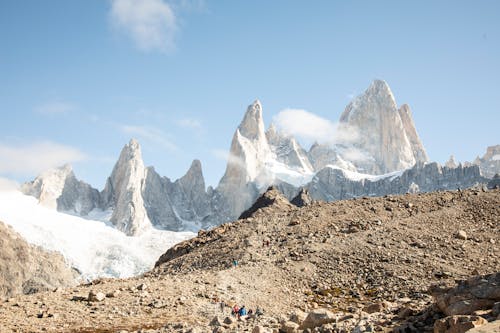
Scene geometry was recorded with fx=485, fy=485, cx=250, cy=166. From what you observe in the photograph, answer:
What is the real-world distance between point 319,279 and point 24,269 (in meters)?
111

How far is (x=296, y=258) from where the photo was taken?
3616 cm

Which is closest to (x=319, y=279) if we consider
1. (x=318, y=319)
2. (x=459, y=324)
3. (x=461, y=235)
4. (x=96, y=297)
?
(x=461, y=235)

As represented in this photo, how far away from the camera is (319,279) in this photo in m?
33.0

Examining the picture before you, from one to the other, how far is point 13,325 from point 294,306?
15.3m

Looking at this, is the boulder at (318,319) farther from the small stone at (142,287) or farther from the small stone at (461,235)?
the small stone at (461,235)

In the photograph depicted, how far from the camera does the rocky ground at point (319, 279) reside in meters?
16.9

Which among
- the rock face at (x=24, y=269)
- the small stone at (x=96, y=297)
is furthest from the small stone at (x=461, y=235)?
the rock face at (x=24, y=269)

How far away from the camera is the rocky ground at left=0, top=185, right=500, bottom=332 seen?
55.5 feet

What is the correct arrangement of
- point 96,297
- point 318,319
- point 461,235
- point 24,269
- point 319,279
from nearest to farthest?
point 318,319, point 96,297, point 319,279, point 461,235, point 24,269

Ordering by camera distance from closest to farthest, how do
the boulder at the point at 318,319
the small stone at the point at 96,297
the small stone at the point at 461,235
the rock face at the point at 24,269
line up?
the boulder at the point at 318,319 < the small stone at the point at 96,297 < the small stone at the point at 461,235 < the rock face at the point at 24,269

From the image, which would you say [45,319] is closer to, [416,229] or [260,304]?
[260,304]

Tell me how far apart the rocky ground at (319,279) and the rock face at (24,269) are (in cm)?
8259

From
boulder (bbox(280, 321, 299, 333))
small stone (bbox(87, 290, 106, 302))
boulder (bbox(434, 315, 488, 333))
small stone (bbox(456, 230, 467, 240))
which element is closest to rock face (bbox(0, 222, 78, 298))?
small stone (bbox(87, 290, 106, 302))

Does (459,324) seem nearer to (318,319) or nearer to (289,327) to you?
(318,319)
